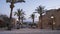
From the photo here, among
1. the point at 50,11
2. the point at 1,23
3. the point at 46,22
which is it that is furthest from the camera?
the point at 46,22

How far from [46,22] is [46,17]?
1.70 meters

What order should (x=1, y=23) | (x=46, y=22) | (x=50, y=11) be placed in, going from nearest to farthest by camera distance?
(x=1, y=23) < (x=50, y=11) < (x=46, y=22)

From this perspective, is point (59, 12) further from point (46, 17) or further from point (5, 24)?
point (5, 24)

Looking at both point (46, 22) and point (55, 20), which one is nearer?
point (55, 20)

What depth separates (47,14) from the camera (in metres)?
45.9

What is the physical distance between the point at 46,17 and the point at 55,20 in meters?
4.53

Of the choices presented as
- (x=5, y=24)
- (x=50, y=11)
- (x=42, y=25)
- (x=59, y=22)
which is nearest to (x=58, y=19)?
(x=59, y=22)

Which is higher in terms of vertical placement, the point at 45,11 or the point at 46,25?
the point at 45,11

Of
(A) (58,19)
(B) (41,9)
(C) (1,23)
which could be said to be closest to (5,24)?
(C) (1,23)

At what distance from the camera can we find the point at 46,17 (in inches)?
1845

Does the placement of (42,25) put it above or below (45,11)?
below

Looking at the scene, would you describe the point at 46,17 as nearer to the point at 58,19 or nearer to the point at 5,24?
the point at 58,19

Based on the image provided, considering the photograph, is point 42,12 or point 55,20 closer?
point 55,20

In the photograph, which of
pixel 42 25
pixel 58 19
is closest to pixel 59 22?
pixel 58 19
